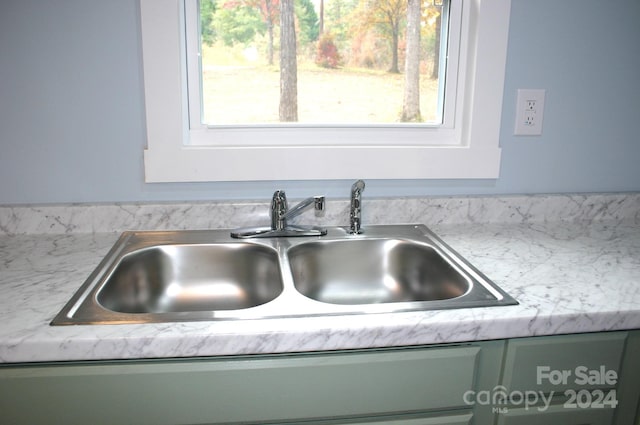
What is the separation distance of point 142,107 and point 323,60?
1.79 feet

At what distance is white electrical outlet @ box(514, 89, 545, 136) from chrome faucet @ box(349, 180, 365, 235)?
541mm

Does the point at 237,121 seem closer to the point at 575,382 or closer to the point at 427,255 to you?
the point at 427,255

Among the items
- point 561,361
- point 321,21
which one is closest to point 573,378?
point 561,361

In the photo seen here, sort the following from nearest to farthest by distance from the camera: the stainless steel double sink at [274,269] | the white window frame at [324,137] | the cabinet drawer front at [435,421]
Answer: the cabinet drawer front at [435,421] < the stainless steel double sink at [274,269] < the white window frame at [324,137]

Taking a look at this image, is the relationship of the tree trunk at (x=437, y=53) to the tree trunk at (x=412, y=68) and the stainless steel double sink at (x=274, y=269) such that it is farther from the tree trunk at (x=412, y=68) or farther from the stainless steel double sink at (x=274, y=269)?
the stainless steel double sink at (x=274, y=269)

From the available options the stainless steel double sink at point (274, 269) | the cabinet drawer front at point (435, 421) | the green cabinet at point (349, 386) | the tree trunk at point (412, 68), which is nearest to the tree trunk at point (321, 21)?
the tree trunk at point (412, 68)

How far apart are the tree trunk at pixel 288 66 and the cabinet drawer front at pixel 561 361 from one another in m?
0.93

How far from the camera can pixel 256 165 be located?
1497 millimetres

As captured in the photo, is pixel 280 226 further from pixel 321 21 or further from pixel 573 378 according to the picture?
pixel 573 378

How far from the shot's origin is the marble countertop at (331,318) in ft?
3.00

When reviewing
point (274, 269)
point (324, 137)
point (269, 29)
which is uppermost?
point (269, 29)

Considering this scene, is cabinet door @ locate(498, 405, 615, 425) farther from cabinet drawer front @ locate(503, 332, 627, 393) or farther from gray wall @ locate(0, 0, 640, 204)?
gray wall @ locate(0, 0, 640, 204)

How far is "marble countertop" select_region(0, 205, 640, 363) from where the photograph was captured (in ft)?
3.00

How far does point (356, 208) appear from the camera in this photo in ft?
4.83
